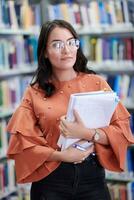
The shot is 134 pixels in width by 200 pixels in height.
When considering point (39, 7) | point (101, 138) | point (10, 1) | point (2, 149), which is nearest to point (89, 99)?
point (101, 138)

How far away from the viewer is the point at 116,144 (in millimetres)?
1552

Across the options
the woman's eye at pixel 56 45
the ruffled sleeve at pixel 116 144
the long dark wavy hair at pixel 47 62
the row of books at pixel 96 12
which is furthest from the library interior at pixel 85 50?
the ruffled sleeve at pixel 116 144

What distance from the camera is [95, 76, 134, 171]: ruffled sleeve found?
60.9 inches

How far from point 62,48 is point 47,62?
0.48 feet

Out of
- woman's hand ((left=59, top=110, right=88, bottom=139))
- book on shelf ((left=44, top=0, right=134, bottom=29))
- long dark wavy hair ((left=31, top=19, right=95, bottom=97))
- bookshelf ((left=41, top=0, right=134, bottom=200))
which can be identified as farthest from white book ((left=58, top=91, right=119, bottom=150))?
book on shelf ((left=44, top=0, right=134, bottom=29))

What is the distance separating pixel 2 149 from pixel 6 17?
104cm

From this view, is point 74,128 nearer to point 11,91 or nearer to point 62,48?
point 62,48

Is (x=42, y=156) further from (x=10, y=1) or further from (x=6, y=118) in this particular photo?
(x=10, y=1)

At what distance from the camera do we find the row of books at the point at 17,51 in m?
2.99

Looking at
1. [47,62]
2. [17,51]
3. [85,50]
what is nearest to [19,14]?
[17,51]

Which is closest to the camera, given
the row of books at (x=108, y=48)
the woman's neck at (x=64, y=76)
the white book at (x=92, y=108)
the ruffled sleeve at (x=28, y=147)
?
the white book at (x=92, y=108)

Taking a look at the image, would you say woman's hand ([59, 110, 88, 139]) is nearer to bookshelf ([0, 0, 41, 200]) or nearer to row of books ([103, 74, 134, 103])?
bookshelf ([0, 0, 41, 200])

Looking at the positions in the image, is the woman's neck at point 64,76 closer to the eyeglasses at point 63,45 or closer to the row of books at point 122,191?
the eyeglasses at point 63,45

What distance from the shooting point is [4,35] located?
3.20m
